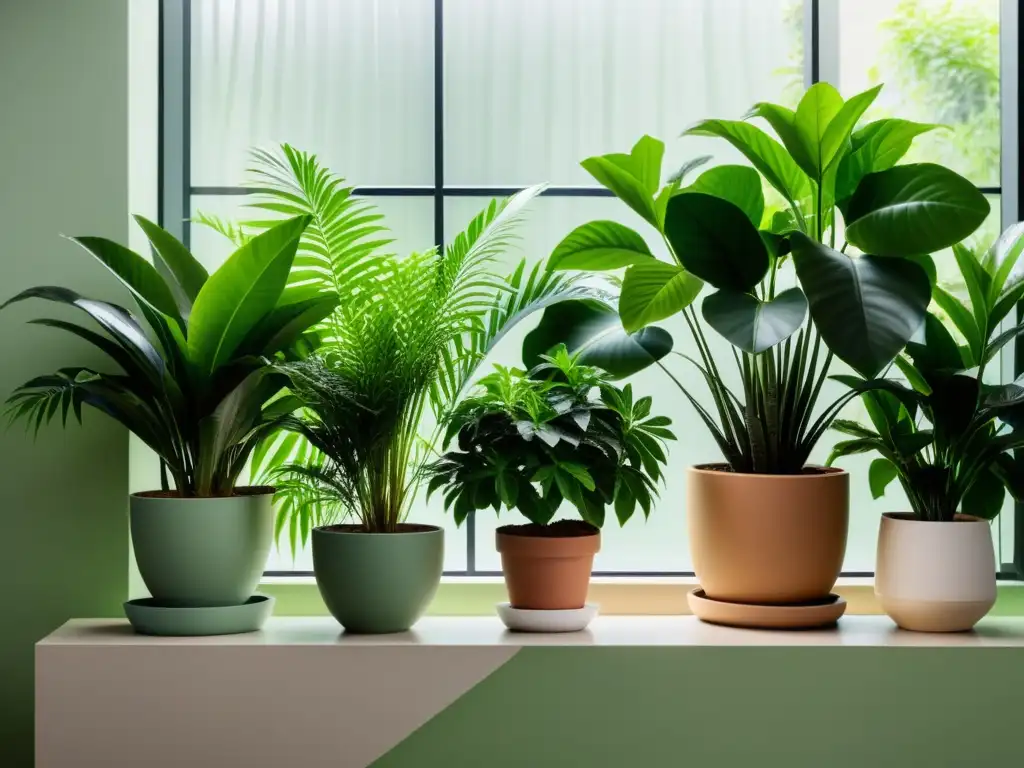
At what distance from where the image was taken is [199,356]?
191cm

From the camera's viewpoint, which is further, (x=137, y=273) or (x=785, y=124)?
(x=137, y=273)

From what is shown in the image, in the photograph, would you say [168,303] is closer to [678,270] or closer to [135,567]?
[135,567]

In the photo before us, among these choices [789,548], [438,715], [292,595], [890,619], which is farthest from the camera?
[292,595]

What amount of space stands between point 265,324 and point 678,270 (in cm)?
77

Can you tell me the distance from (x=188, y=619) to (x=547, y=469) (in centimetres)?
70

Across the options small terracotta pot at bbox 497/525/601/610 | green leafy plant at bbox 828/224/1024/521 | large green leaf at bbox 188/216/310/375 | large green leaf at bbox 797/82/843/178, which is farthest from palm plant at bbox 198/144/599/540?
green leafy plant at bbox 828/224/1024/521

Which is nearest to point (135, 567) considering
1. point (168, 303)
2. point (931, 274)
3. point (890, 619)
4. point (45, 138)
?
point (168, 303)

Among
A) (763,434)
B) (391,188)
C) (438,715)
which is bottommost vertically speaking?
(438,715)

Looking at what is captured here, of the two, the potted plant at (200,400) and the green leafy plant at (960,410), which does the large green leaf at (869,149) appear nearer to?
the green leafy plant at (960,410)

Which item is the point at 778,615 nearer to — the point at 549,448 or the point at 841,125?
the point at 549,448

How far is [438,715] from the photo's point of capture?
1.83 metres

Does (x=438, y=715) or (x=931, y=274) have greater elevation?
(x=931, y=274)

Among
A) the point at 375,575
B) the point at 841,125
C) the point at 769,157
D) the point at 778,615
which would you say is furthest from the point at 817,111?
the point at 375,575

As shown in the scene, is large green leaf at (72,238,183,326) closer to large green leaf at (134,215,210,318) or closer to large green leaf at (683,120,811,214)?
large green leaf at (134,215,210,318)
